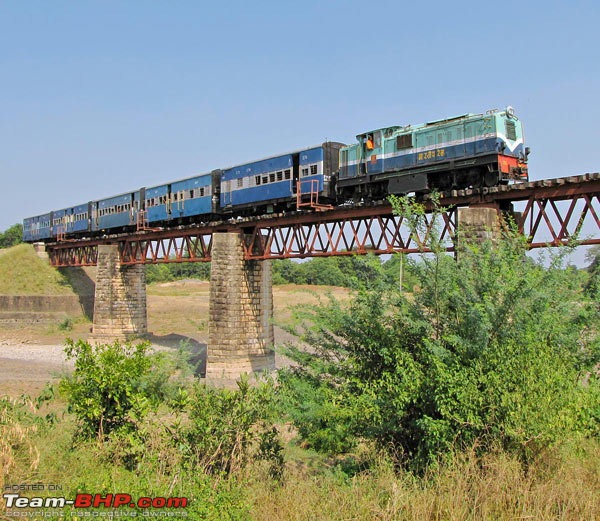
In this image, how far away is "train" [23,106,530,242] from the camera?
63.0ft

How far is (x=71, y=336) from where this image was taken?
47312mm

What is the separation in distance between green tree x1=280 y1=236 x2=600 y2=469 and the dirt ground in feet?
36.6

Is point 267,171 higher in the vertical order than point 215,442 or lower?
higher

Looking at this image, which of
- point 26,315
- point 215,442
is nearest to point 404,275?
point 215,442

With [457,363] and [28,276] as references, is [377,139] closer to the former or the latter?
[457,363]

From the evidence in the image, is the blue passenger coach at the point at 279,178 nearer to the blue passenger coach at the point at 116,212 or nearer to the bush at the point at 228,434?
the blue passenger coach at the point at 116,212

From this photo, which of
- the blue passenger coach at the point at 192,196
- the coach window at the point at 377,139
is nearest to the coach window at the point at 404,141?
the coach window at the point at 377,139

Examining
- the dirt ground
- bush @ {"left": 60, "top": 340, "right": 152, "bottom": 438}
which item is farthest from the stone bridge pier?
bush @ {"left": 60, "top": 340, "right": 152, "bottom": 438}

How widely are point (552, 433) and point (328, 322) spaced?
4.05m

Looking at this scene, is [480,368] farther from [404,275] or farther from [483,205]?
[483,205]

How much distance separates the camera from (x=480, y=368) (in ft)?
23.4

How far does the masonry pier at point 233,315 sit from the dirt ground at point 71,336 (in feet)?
5.81

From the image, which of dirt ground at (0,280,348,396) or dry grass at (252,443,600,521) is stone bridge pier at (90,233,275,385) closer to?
dirt ground at (0,280,348,396)

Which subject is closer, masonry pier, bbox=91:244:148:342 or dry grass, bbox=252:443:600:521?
dry grass, bbox=252:443:600:521
